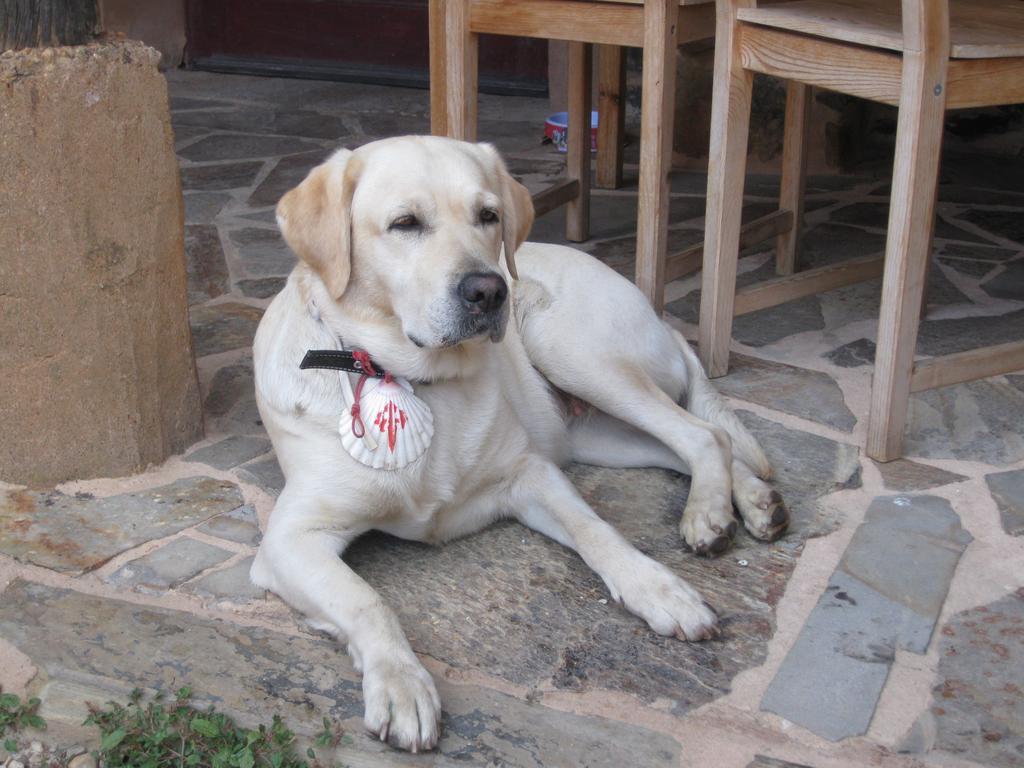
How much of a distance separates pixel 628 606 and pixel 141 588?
1.01 meters

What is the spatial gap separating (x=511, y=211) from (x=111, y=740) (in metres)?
1.33

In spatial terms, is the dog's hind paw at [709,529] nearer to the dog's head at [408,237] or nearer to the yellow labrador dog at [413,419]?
the yellow labrador dog at [413,419]

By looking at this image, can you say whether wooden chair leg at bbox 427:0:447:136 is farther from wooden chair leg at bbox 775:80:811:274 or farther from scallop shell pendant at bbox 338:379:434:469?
scallop shell pendant at bbox 338:379:434:469

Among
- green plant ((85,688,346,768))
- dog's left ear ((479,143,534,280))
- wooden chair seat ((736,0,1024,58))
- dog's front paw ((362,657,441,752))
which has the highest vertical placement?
wooden chair seat ((736,0,1024,58))

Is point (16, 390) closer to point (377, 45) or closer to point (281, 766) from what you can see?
point (281, 766)

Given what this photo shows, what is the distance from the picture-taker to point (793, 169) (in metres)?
4.19

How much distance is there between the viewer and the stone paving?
2068mm

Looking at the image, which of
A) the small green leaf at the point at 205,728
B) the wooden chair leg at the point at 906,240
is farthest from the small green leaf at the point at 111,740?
the wooden chair leg at the point at 906,240

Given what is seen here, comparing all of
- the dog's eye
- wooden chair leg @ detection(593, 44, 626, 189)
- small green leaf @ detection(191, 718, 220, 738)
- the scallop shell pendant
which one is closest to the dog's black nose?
the dog's eye

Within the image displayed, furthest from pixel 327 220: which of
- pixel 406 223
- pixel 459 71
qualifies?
pixel 459 71

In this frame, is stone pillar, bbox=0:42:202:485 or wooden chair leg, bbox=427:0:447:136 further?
wooden chair leg, bbox=427:0:447:136

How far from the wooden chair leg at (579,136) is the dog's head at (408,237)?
2163 mm

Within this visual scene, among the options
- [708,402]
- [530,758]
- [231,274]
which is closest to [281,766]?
[530,758]

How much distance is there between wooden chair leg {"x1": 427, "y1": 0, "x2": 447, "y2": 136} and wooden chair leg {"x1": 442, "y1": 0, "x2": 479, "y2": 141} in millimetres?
16
